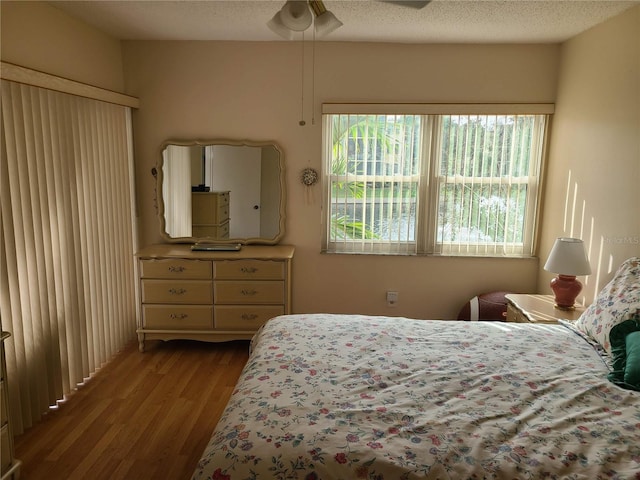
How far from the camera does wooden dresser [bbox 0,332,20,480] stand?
2023 millimetres

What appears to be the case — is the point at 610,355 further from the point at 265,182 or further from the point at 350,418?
the point at 265,182

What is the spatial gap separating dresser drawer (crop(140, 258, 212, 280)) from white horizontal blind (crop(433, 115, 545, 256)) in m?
1.91

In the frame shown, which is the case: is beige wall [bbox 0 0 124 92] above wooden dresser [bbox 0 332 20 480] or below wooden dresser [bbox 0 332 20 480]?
above

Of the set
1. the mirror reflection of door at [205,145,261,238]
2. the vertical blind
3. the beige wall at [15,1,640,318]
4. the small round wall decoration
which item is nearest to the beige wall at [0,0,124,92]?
the beige wall at [15,1,640,318]

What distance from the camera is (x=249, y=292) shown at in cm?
352

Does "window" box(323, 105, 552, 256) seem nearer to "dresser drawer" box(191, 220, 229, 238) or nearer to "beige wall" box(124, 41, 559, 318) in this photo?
"beige wall" box(124, 41, 559, 318)

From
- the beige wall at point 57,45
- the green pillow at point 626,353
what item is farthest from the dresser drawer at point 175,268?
the green pillow at point 626,353

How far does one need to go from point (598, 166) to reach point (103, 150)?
10.9ft

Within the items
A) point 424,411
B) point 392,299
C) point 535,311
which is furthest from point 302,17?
point 392,299

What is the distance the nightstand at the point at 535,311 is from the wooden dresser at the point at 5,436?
2773mm

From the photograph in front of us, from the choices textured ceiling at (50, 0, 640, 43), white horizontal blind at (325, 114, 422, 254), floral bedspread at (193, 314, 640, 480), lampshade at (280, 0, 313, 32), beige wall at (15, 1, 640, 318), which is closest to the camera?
floral bedspread at (193, 314, 640, 480)

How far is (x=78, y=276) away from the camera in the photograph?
9.80 ft

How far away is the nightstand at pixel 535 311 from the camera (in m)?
2.82

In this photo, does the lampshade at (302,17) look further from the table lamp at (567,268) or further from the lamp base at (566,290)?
the lamp base at (566,290)
